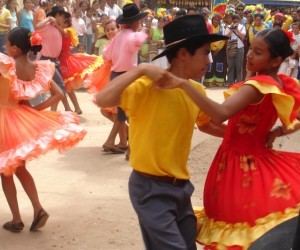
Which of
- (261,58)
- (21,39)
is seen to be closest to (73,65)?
(21,39)

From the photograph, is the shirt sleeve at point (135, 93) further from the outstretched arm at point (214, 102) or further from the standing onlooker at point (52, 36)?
the standing onlooker at point (52, 36)

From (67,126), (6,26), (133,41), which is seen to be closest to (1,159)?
(67,126)

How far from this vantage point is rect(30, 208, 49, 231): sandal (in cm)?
491

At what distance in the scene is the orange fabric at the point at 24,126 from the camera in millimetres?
4512

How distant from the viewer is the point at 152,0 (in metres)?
26.8

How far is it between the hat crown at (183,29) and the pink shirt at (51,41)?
6.62m

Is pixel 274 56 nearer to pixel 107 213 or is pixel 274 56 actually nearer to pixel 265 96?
pixel 265 96

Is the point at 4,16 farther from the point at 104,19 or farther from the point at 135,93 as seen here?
the point at 135,93

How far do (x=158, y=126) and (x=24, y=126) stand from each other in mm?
1921

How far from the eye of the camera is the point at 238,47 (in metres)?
15.4

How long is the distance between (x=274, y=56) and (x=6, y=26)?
10.5 metres

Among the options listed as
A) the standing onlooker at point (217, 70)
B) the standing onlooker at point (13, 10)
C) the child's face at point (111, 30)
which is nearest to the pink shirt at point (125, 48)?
the child's face at point (111, 30)

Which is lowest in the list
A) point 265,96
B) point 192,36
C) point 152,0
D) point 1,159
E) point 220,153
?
point 152,0

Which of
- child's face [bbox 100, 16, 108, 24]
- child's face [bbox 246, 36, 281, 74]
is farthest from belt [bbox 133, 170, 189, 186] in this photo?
child's face [bbox 100, 16, 108, 24]
